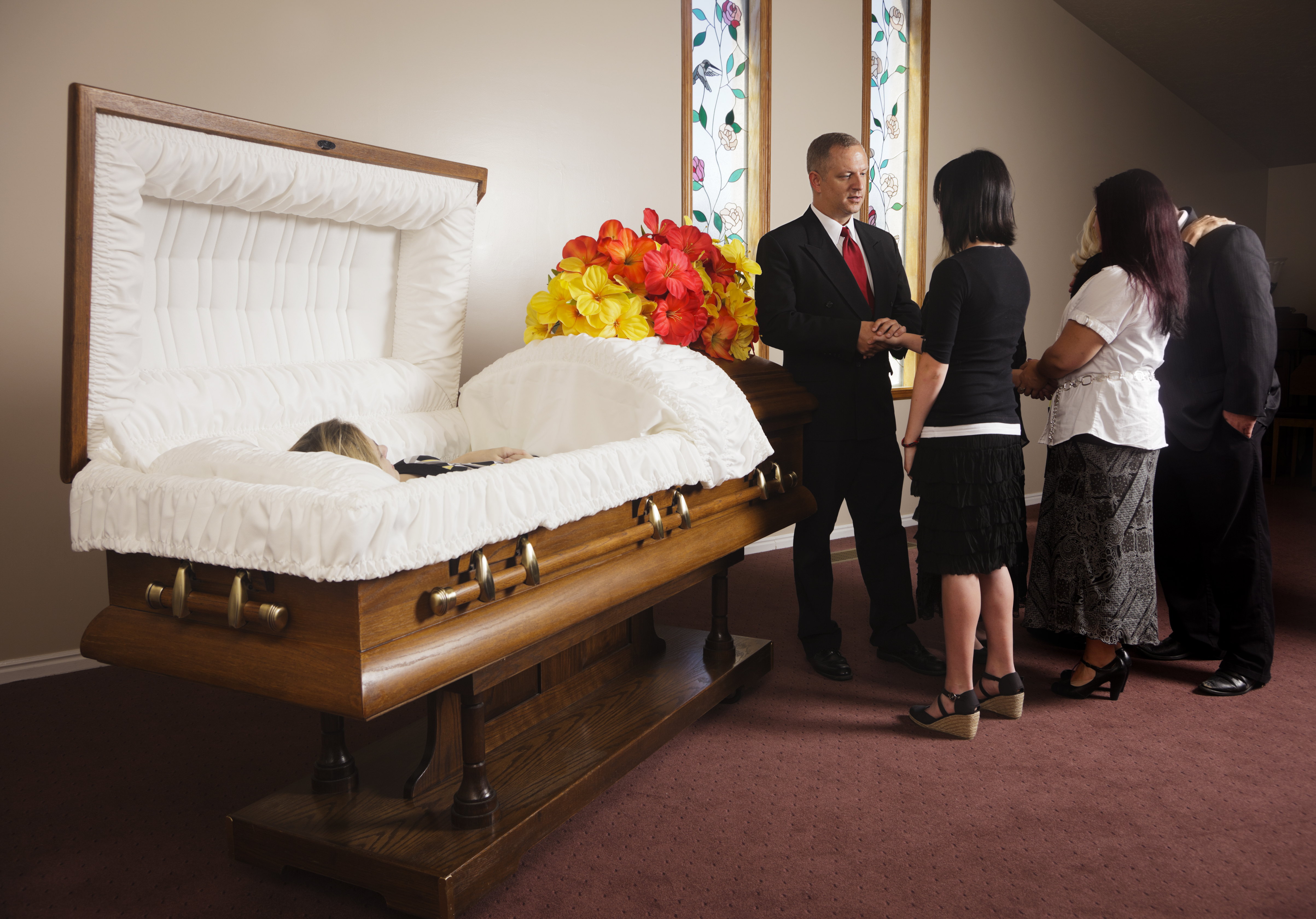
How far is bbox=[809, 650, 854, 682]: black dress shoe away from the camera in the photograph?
8.00 ft

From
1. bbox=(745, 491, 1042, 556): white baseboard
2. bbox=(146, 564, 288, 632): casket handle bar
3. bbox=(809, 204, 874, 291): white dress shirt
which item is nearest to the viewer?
bbox=(146, 564, 288, 632): casket handle bar

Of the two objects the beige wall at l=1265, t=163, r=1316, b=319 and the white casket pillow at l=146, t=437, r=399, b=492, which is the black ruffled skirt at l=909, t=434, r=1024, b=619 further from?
the beige wall at l=1265, t=163, r=1316, b=319

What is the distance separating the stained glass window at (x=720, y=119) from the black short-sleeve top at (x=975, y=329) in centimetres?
201

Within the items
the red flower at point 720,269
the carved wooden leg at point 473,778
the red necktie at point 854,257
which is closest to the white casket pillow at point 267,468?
the carved wooden leg at point 473,778

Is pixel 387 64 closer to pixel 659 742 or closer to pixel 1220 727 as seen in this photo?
pixel 659 742

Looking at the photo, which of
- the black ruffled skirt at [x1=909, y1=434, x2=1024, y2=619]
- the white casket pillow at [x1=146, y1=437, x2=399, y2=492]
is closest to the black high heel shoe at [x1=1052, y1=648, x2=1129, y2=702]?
the black ruffled skirt at [x1=909, y1=434, x2=1024, y2=619]

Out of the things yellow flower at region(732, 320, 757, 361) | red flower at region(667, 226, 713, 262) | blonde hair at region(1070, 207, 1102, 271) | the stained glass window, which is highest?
the stained glass window

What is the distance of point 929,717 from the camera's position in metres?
2.09

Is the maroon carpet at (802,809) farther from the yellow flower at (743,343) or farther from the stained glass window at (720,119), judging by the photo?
the stained glass window at (720,119)

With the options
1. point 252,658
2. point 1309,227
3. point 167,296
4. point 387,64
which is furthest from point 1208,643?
point 1309,227

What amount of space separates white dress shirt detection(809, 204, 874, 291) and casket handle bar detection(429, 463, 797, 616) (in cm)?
80

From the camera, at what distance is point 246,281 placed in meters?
1.86

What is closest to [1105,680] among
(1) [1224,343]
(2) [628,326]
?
(1) [1224,343]

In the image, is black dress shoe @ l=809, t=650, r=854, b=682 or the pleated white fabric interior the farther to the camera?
black dress shoe @ l=809, t=650, r=854, b=682
